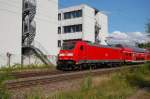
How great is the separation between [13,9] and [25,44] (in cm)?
567

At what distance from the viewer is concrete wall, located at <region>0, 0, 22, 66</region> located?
100ft

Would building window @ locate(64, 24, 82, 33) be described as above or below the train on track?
above

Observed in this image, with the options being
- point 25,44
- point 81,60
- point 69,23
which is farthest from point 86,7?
point 81,60

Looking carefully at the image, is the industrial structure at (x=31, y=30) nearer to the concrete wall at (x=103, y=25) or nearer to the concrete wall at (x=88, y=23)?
the concrete wall at (x=88, y=23)

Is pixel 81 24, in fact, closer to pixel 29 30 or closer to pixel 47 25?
pixel 47 25

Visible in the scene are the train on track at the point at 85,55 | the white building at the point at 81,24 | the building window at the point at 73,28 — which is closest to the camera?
the train on track at the point at 85,55

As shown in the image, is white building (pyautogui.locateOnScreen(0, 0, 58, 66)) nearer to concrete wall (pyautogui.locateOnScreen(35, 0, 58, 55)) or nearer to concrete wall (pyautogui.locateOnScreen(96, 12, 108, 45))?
concrete wall (pyautogui.locateOnScreen(35, 0, 58, 55))

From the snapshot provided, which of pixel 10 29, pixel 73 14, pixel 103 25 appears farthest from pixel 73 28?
pixel 10 29

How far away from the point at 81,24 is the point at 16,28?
22858 mm

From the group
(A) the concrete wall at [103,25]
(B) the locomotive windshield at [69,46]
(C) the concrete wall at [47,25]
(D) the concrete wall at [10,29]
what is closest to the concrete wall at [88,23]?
(A) the concrete wall at [103,25]

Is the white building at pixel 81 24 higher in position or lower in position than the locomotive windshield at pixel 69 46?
higher

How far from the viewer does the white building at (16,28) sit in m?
30.8

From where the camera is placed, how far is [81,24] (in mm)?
53562

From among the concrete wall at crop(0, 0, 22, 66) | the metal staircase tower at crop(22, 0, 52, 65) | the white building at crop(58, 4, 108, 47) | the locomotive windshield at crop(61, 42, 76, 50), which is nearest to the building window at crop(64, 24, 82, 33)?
the white building at crop(58, 4, 108, 47)
